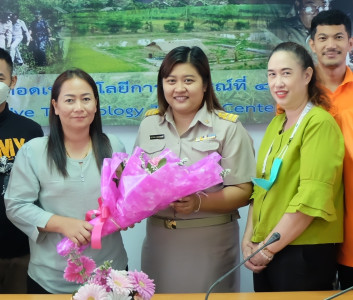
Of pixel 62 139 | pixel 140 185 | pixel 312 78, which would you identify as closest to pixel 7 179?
pixel 62 139

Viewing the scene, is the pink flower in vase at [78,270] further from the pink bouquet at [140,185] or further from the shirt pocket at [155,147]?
→ the shirt pocket at [155,147]

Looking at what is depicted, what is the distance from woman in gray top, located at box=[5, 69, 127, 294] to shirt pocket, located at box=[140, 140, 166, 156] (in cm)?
23

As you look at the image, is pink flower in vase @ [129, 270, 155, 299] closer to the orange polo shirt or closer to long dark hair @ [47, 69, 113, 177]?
long dark hair @ [47, 69, 113, 177]

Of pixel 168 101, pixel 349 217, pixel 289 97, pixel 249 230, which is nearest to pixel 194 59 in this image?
pixel 168 101

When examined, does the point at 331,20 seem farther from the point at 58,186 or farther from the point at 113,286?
the point at 113,286

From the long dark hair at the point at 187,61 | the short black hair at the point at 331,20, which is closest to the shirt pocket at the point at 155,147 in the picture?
the long dark hair at the point at 187,61

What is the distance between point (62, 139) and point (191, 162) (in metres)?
0.57

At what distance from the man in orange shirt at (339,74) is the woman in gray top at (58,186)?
947mm

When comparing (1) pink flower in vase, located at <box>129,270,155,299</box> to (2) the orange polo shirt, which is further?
(2) the orange polo shirt

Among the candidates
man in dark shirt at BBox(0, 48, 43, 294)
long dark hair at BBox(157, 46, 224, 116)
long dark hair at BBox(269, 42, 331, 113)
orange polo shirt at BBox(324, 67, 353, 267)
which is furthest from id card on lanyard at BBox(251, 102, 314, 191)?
man in dark shirt at BBox(0, 48, 43, 294)

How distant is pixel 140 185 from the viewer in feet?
5.98

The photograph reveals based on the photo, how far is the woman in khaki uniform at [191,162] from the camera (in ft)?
7.38

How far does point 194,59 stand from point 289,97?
1.55 feet

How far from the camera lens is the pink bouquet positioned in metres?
1.83
